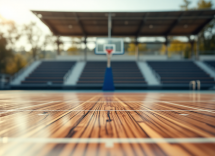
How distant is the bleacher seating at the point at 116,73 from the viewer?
39.3ft

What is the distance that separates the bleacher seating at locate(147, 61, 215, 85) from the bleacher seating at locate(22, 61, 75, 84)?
26.8ft

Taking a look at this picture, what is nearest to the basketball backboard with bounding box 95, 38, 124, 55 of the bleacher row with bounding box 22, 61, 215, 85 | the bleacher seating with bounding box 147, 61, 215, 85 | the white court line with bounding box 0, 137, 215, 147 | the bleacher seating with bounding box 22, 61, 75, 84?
the bleacher row with bounding box 22, 61, 215, 85

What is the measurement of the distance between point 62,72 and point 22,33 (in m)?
14.4

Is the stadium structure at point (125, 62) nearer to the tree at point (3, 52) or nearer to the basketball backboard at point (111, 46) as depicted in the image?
the basketball backboard at point (111, 46)

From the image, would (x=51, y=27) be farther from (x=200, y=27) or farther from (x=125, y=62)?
(x=200, y=27)

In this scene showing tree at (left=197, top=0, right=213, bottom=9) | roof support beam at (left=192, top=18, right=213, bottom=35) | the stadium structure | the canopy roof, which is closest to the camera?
the stadium structure

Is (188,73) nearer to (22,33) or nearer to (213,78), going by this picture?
(213,78)

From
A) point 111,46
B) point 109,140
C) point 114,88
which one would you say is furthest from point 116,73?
point 109,140

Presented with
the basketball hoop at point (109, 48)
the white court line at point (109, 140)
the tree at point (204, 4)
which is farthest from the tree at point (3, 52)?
the tree at point (204, 4)

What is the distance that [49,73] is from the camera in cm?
1341

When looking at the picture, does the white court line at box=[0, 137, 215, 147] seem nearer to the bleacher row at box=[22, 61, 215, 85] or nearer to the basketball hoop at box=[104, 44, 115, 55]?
the basketball hoop at box=[104, 44, 115, 55]

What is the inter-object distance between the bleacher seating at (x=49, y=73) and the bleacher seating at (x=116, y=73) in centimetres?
180

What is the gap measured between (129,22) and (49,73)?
8562 mm

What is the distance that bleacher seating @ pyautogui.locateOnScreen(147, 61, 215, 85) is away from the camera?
1213cm
